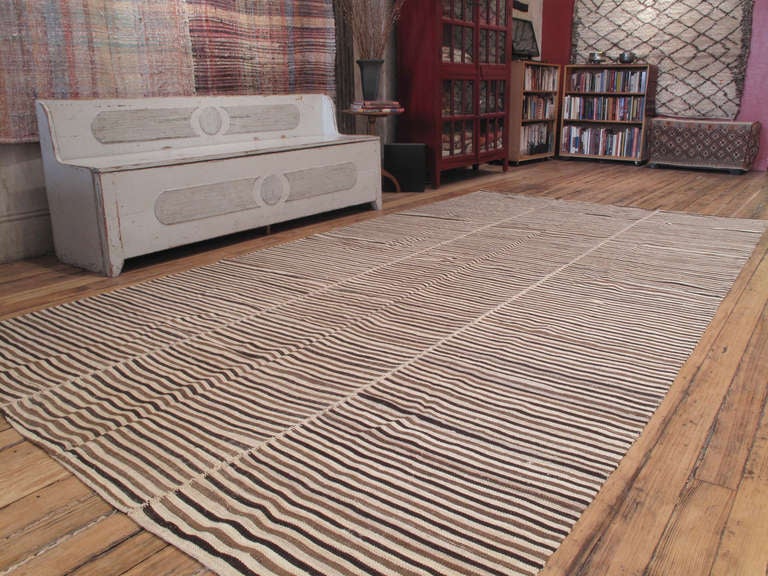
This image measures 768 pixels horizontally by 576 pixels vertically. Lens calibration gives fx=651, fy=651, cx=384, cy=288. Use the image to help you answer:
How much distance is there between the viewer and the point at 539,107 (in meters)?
6.39

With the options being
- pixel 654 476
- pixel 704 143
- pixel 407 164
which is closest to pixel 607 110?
pixel 704 143

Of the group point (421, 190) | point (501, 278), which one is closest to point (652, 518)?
point (501, 278)

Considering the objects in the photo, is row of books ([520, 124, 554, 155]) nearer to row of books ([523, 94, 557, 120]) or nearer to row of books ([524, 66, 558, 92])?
row of books ([523, 94, 557, 120])

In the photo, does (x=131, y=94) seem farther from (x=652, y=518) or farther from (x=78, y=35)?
(x=652, y=518)

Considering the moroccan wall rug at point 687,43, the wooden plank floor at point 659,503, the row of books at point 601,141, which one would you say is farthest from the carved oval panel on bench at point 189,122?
the moroccan wall rug at point 687,43

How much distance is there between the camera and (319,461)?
1357 mm

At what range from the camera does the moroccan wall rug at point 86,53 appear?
2.76 m

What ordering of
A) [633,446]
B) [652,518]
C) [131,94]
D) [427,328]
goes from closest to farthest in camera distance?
1. [652,518]
2. [633,446]
3. [427,328]
4. [131,94]

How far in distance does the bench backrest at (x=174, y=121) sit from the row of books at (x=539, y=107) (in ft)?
9.16

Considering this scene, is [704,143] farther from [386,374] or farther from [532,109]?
[386,374]

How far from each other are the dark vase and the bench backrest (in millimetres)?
344

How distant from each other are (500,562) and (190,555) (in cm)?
52

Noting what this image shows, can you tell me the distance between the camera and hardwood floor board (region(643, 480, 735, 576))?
1062 mm

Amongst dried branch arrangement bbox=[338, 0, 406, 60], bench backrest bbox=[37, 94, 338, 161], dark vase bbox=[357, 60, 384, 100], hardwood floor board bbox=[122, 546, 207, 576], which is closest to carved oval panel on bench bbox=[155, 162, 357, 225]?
bench backrest bbox=[37, 94, 338, 161]
